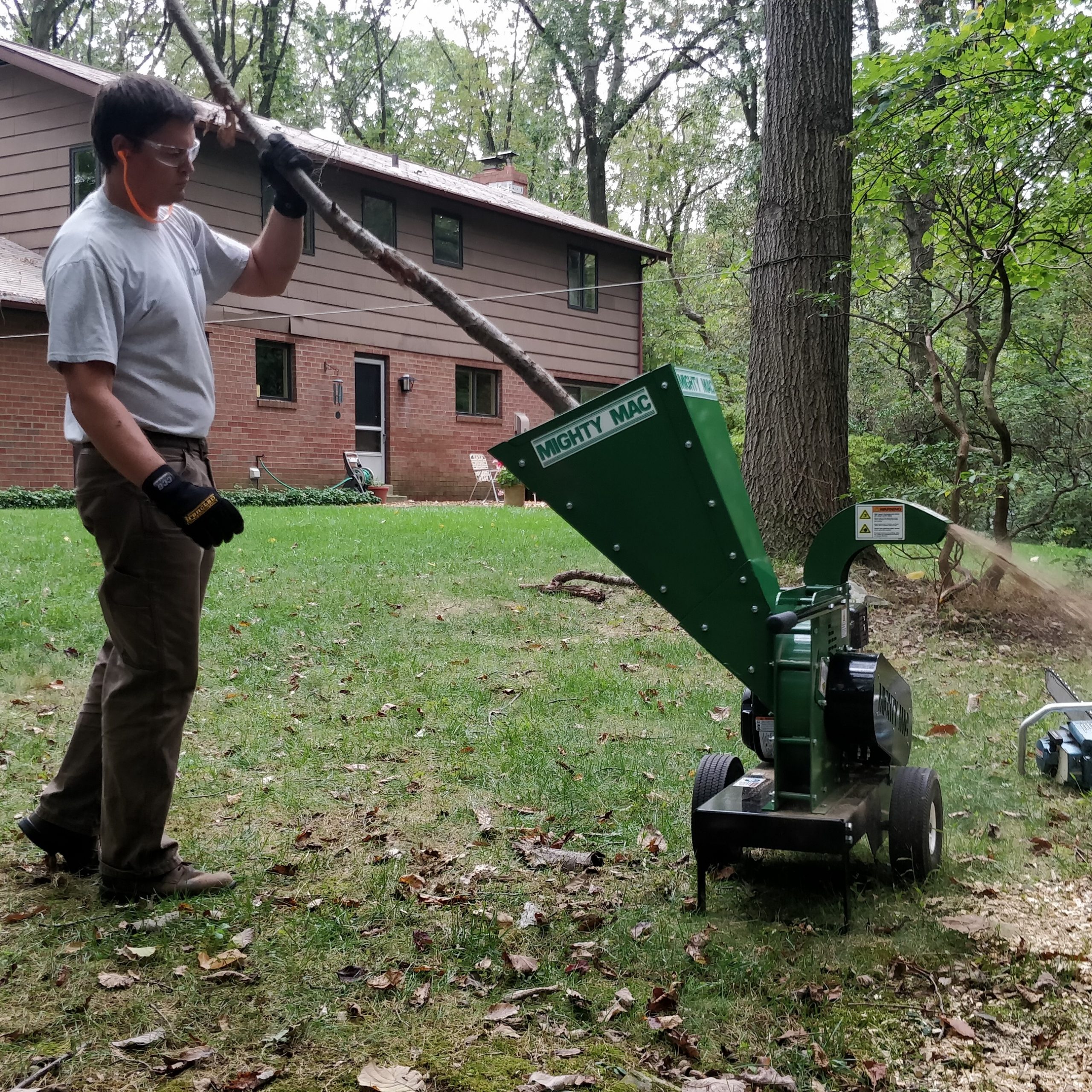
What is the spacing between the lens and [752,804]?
3.13 m

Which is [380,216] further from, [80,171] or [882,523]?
[882,523]

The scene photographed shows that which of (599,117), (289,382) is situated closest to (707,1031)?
(289,382)

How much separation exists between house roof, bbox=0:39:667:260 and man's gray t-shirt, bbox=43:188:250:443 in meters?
7.95

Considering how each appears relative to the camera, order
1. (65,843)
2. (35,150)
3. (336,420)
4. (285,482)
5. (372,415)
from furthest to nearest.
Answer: (372,415) < (336,420) < (285,482) < (35,150) < (65,843)

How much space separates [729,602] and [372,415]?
16.7 meters

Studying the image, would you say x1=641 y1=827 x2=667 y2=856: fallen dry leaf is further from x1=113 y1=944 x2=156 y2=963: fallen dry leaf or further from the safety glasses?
the safety glasses

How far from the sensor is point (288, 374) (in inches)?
690

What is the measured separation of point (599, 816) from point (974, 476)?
4371mm

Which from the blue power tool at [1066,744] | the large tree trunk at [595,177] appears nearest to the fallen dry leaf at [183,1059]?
the blue power tool at [1066,744]

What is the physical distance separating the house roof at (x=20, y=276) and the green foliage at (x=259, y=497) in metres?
2.44

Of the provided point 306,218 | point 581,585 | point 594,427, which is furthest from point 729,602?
point 306,218

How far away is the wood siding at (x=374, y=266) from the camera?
1611 centimetres

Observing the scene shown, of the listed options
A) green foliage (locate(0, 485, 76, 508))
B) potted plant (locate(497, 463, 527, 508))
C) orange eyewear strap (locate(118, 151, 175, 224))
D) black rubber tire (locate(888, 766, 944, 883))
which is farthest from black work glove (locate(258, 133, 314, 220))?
potted plant (locate(497, 463, 527, 508))

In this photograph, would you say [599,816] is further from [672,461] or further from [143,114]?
[143,114]
